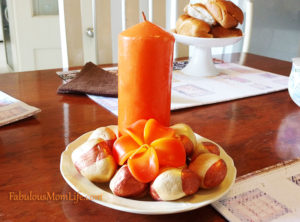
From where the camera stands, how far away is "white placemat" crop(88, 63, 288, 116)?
838 mm

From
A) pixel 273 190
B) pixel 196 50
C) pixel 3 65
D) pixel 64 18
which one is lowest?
pixel 3 65

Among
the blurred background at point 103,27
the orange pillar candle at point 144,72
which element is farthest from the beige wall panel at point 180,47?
the orange pillar candle at point 144,72

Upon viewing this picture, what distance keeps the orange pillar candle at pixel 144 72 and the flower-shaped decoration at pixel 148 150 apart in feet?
0.17

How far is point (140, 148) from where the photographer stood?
0.39 m

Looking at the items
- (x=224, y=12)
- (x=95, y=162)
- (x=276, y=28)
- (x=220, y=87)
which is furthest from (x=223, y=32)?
(x=276, y=28)

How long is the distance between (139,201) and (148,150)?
6 cm

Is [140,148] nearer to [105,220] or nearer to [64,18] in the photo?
[105,220]

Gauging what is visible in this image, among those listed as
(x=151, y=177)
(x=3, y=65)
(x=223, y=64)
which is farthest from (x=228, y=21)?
(x=3, y=65)

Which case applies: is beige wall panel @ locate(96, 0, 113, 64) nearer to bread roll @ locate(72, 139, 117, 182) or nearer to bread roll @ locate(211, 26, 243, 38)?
bread roll @ locate(211, 26, 243, 38)

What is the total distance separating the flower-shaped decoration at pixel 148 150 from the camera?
0.37 meters

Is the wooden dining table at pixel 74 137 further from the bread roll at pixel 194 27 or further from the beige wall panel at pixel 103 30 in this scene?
the beige wall panel at pixel 103 30

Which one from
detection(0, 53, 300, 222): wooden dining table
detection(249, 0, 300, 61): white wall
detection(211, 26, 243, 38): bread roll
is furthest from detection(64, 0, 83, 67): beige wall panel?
detection(249, 0, 300, 61): white wall

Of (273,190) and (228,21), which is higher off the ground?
(228,21)

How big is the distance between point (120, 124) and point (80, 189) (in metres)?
0.15
